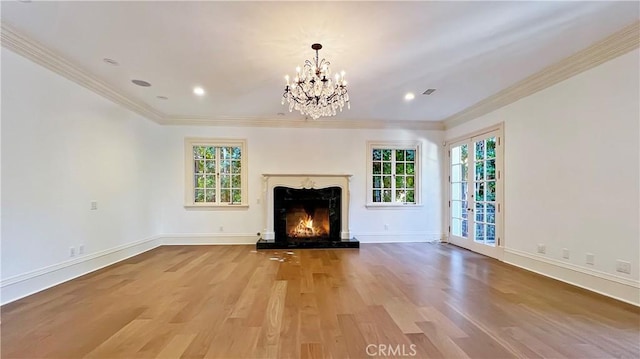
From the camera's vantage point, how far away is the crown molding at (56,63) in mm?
3039

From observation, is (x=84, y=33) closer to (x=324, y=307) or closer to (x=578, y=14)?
(x=324, y=307)

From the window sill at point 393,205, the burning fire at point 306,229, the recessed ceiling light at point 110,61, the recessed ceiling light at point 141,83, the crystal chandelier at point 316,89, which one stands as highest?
the recessed ceiling light at point 110,61

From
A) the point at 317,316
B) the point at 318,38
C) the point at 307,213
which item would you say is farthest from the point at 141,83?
the point at 317,316

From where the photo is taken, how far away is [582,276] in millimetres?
3568

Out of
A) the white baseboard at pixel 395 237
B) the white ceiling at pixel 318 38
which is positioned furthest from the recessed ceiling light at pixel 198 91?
the white baseboard at pixel 395 237

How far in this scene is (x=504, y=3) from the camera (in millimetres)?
2531

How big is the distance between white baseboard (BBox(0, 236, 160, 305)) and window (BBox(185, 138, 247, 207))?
1.71 meters

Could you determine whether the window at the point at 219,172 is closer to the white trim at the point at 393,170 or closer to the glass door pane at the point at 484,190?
the white trim at the point at 393,170

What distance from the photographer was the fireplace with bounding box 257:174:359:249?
644cm

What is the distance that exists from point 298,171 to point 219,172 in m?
1.81

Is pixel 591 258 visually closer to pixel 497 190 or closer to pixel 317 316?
pixel 497 190

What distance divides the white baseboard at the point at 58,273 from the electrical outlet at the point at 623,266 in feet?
21.7

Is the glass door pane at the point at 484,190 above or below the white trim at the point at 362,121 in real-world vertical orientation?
below

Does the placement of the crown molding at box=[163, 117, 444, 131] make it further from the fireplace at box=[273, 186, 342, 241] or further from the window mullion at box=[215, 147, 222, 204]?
the fireplace at box=[273, 186, 342, 241]
